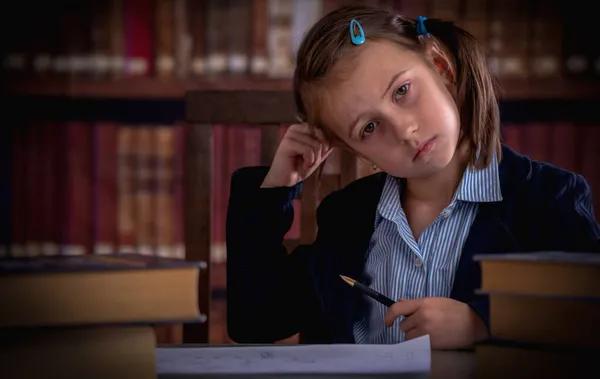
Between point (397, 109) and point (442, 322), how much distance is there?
0.87 feet

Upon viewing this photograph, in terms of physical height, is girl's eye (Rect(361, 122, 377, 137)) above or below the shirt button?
above

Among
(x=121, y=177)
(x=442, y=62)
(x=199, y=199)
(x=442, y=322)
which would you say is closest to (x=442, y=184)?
(x=442, y=62)

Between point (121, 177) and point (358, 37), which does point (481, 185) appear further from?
point (121, 177)

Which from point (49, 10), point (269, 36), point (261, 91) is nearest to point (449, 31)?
point (261, 91)

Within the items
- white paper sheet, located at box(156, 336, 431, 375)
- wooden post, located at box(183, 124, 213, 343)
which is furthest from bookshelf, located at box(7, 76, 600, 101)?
white paper sheet, located at box(156, 336, 431, 375)

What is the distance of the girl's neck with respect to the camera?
1.00 m

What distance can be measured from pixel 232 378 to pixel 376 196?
56cm

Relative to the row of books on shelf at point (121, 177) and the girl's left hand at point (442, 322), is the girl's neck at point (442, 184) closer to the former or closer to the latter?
the girl's left hand at point (442, 322)

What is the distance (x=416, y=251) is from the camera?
0.98m

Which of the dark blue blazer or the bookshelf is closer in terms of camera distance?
the dark blue blazer

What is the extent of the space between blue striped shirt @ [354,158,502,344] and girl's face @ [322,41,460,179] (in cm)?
8

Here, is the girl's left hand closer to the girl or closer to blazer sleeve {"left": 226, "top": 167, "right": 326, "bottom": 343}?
the girl

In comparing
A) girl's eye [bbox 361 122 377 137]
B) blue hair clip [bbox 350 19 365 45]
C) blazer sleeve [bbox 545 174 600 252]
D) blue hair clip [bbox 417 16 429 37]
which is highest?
blue hair clip [bbox 417 16 429 37]

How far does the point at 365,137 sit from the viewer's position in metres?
0.92
